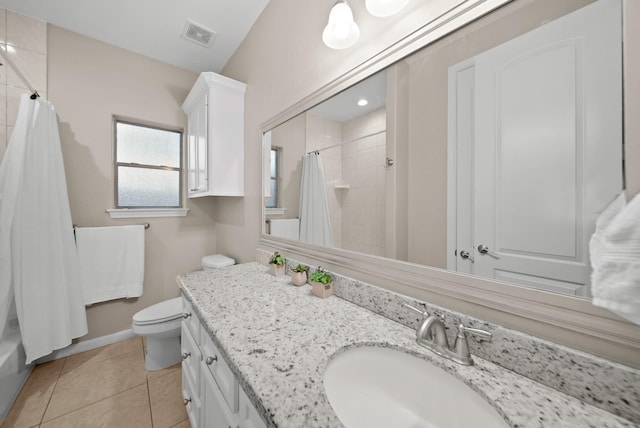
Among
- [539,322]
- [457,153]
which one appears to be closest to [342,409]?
[539,322]

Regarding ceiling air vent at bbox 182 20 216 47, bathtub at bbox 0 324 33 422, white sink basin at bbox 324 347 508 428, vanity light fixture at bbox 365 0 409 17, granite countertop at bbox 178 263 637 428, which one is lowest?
bathtub at bbox 0 324 33 422

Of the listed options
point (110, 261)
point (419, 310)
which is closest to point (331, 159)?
point (419, 310)

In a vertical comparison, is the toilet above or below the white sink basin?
below

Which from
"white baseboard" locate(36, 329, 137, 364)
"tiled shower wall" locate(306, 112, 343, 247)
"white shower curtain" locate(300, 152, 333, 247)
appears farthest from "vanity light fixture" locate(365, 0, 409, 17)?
"white baseboard" locate(36, 329, 137, 364)

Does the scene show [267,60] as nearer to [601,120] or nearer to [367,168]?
[367,168]

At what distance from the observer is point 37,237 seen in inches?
61.3

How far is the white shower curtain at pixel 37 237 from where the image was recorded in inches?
57.0

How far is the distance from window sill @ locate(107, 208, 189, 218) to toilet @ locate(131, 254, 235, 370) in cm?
92

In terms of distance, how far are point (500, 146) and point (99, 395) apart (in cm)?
257

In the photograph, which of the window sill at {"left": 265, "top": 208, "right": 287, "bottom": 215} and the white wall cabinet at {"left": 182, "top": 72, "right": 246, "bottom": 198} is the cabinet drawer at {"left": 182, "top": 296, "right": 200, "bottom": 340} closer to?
the window sill at {"left": 265, "top": 208, "right": 287, "bottom": 215}

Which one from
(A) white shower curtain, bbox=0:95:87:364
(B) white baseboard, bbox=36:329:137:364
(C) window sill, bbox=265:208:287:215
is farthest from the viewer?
(B) white baseboard, bbox=36:329:137:364

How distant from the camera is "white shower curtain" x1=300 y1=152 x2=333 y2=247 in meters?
1.25

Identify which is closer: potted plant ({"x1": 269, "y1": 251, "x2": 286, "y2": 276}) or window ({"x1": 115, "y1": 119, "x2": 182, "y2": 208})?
potted plant ({"x1": 269, "y1": 251, "x2": 286, "y2": 276})

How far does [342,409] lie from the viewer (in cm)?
57
